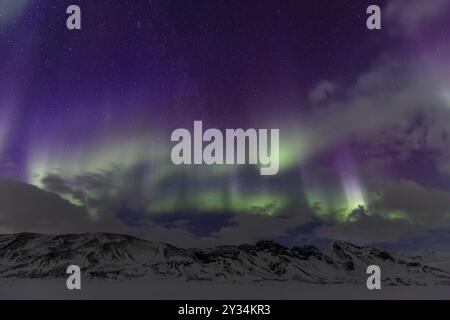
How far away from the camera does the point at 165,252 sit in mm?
41406

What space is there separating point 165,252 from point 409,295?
948 inches

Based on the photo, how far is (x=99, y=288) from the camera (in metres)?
20.5

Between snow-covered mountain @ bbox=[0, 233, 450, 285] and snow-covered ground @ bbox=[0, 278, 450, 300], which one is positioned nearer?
snow-covered ground @ bbox=[0, 278, 450, 300]

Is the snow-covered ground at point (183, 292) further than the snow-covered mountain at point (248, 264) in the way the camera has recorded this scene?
No

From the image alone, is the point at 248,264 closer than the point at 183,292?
No
